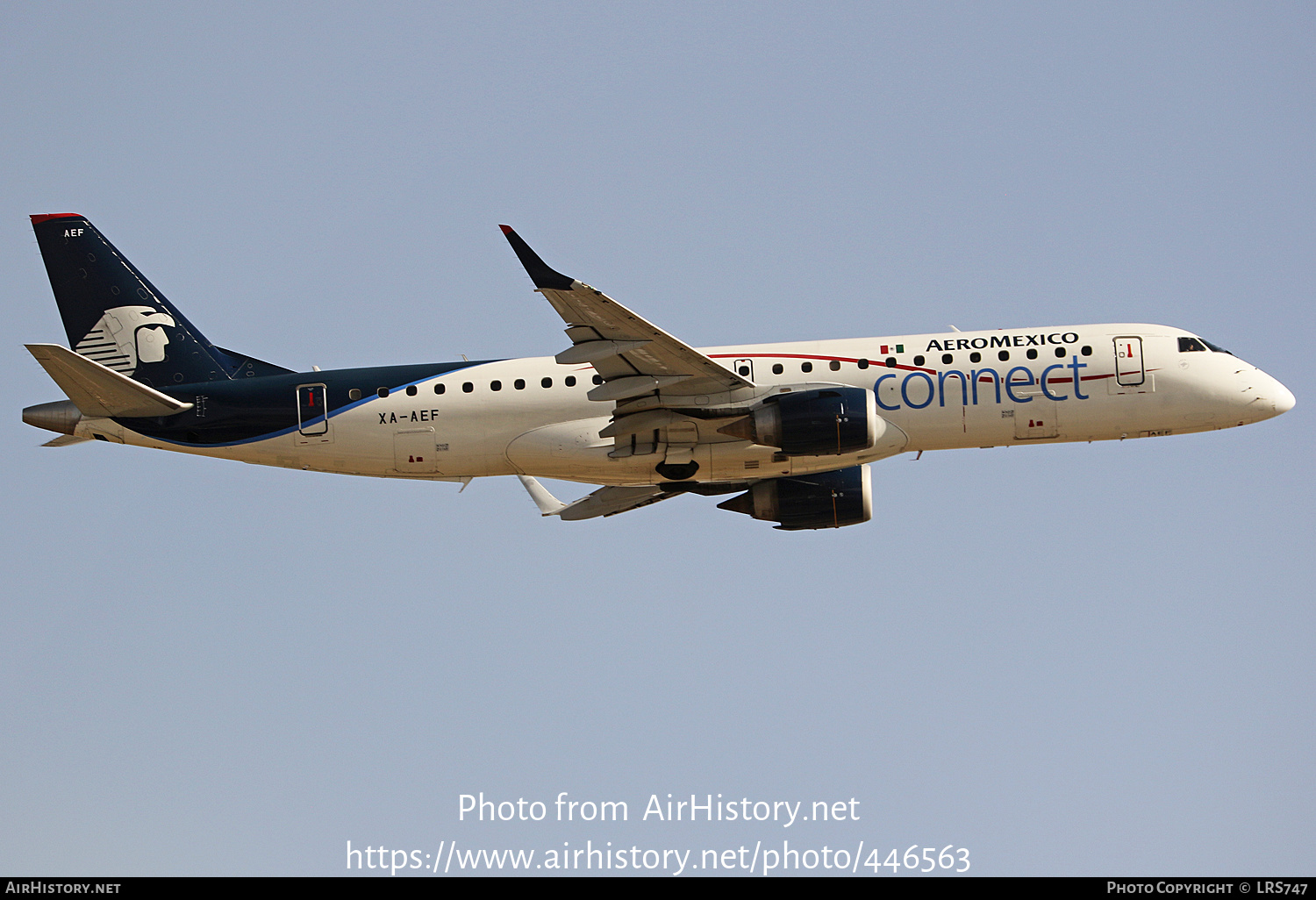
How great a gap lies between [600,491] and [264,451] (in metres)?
10.8

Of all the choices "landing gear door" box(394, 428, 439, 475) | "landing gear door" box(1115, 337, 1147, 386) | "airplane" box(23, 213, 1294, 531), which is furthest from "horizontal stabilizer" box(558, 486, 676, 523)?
"landing gear door" box(1115, 337, 1147, 386)

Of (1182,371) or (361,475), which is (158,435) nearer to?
(361,475)

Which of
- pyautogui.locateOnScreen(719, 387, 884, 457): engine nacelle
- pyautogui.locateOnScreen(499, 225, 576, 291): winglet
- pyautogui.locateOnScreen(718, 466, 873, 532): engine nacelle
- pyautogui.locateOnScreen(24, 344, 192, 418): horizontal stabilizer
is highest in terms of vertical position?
pyautogui.locateOnScreen(499, 225, 576, 291): winglet

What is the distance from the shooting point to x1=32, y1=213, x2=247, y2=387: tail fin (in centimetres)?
4259

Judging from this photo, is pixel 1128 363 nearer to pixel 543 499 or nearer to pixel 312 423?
pixel 543 499

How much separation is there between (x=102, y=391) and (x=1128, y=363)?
28994mm

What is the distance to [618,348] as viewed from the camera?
1442 inches

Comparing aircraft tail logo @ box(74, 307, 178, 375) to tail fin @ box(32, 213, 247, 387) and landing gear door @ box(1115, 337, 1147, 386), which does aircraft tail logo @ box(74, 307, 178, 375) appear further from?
landing gear door @ box(1115, 337, 1147, 386)

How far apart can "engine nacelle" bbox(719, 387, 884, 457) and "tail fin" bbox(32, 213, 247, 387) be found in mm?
16711

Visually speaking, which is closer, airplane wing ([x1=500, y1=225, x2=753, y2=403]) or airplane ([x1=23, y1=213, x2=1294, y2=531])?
airplane wing ([x1=500, y1=225, x2=753, y2=403])

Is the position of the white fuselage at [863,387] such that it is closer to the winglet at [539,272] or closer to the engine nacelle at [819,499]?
the engine nacelle at [819,499]

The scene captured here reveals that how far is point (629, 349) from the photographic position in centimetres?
3691

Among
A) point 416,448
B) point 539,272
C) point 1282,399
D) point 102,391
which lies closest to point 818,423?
point 539,272
